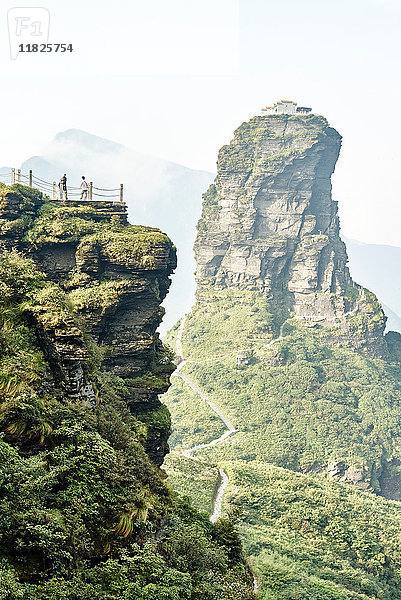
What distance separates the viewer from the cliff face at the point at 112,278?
754 inches

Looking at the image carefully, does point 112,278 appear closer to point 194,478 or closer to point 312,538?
point 194,478

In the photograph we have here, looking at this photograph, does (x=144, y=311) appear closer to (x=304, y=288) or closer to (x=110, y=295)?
(x=110, y=295)

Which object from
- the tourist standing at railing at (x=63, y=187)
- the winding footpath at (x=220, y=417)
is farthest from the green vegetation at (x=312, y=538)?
the tourist standing at railing at (x=63, y=187)

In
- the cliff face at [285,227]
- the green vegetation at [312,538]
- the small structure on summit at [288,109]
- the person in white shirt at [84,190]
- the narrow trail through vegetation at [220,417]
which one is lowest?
the green vegetation at [312,538]

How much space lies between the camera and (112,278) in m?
19.9

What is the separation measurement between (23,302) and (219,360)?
59959mm

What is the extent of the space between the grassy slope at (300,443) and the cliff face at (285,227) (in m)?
3.52

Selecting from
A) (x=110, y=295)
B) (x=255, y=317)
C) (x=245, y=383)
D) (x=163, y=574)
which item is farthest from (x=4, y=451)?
(x=255, y=317)

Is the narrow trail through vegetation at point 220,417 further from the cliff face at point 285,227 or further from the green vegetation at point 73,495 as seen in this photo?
the green vegetation at point 73,495

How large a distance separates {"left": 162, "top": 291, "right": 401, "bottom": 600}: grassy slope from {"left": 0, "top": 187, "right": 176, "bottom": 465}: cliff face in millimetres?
8368

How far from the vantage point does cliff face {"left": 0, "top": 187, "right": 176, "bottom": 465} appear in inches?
754

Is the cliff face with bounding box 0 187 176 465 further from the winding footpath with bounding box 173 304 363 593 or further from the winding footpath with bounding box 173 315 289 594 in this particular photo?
the winding footpath with bounding box 173 304 363 593

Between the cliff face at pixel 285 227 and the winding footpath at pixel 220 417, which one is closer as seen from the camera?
the winding footpath at pixel 220 417

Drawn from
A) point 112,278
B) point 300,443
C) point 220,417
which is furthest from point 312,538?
point 220,417
